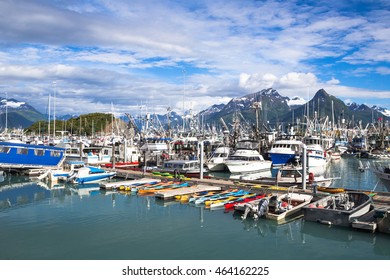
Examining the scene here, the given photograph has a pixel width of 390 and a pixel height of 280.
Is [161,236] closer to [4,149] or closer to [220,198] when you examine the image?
[220,198]

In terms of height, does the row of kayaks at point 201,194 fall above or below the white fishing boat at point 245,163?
below

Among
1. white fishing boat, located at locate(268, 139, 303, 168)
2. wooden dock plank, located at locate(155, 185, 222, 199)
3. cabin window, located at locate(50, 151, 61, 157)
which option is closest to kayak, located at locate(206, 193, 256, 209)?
wooden dock plank, located at locate(155, 185, 222, 199)

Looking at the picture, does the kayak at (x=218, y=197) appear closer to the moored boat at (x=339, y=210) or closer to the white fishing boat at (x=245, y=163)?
the moored boat at (x=339, y=210)

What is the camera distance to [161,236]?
67.1 feet

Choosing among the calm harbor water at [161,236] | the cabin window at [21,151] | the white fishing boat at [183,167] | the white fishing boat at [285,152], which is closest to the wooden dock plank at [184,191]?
the calm harbor water at [161,236]

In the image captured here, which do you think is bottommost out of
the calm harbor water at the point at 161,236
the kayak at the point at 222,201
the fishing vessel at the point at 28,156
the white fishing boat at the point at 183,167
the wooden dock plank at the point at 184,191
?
the calm harbor water at the point at 161,236

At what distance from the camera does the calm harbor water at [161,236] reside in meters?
17.8

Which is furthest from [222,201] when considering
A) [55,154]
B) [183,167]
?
[55,154]

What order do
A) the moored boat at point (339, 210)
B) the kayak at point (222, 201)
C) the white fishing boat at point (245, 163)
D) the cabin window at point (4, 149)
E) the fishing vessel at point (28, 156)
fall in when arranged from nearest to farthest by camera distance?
the moored boat at point (339, 210)
the kayak at point (222, 201)
the cabin window at point (4, 149)
the fishing vessel at point (28, 156)
the white fishing boat at point (245, 163)

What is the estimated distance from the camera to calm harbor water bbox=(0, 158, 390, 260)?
17750mm

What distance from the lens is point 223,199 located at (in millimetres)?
28344

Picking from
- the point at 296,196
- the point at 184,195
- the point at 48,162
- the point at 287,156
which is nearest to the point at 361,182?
the point at 287,156

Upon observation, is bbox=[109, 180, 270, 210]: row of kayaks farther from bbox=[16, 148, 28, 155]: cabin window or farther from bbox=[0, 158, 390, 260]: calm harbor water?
bbox=[16, 148, 28, 155]: cabin window
